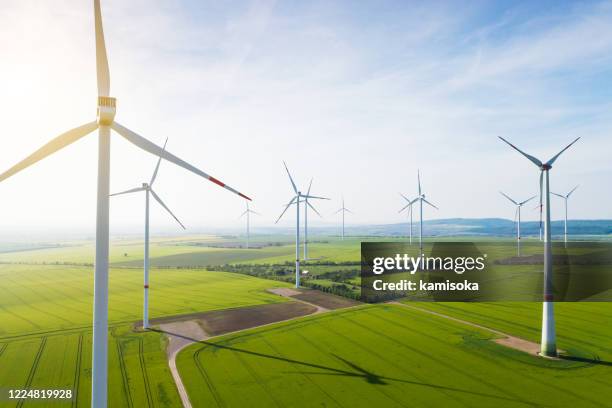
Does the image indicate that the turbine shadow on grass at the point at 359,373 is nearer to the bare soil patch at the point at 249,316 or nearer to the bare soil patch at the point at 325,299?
the bare soil patch at the point at 249,316

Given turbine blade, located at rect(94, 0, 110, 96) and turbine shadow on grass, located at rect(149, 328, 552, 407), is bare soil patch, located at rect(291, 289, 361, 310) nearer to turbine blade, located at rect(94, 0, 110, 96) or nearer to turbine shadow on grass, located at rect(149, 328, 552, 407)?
turbine shadow on grass, located at rect(149, 328, 552, 407)

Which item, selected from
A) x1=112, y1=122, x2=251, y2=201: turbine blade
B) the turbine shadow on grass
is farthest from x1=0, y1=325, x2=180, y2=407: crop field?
x1=112, y1=122, x2=251, y2=201: turbine blade

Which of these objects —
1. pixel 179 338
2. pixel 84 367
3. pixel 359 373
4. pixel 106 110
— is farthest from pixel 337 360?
pixel 106 110

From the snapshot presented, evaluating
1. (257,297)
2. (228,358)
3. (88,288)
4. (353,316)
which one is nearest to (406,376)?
(228,358)

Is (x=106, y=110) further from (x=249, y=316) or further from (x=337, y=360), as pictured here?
(x=249, y=316)

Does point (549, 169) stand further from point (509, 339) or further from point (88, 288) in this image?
point (88, 288)
